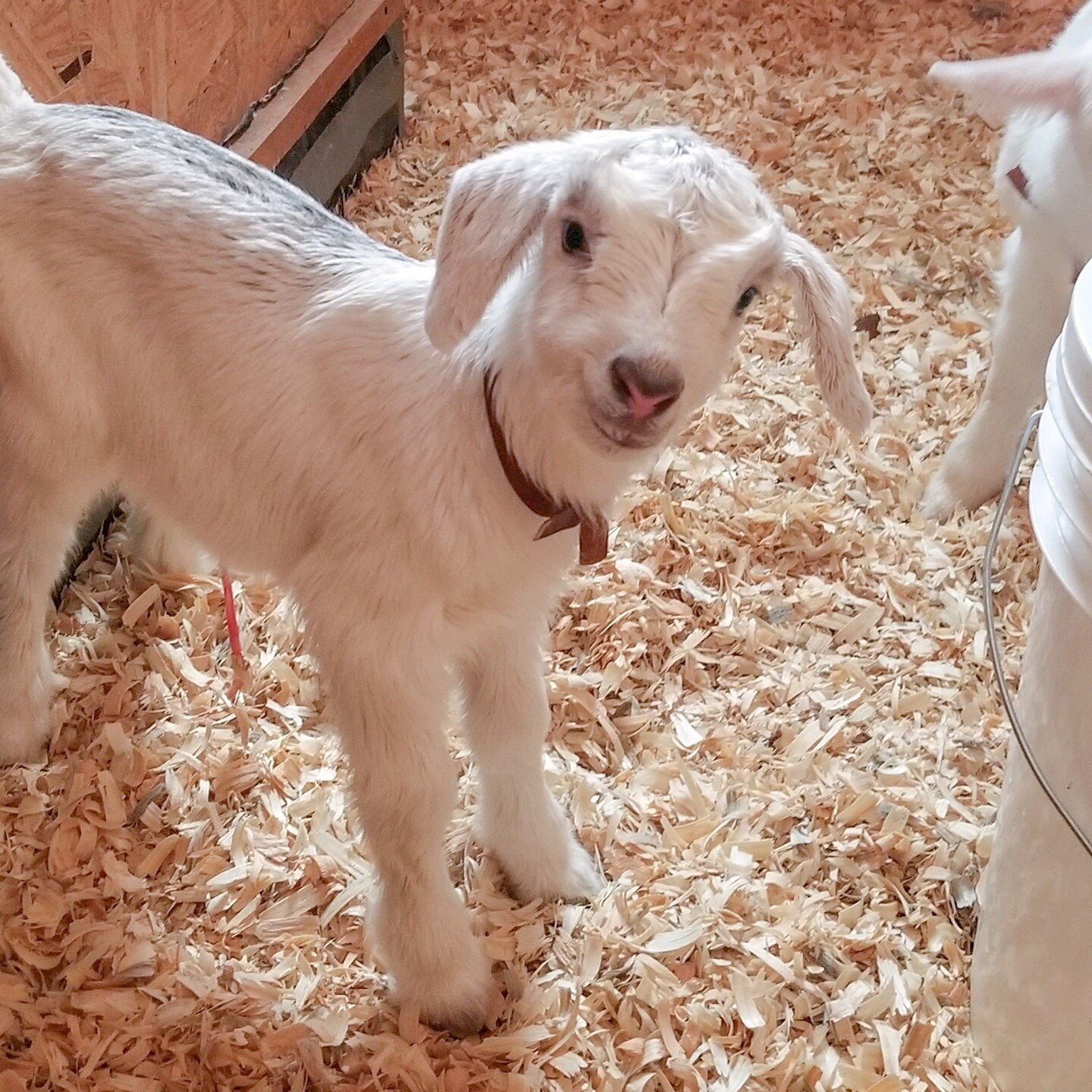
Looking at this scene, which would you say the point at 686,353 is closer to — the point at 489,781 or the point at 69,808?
the point at 489,781

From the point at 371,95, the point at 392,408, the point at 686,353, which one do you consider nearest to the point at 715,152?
the point at 686,353

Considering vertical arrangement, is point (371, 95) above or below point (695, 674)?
above

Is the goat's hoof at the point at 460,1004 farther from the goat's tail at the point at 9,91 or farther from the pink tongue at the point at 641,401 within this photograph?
the goat's tail at the point at 9,91

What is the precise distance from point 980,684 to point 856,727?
0.99ft

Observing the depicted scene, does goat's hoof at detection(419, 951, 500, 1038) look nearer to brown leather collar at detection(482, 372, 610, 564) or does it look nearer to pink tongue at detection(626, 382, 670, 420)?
brown leather collar at detection(482, 372, 610, 564)

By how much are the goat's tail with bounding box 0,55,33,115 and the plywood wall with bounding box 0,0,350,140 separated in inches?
11.3

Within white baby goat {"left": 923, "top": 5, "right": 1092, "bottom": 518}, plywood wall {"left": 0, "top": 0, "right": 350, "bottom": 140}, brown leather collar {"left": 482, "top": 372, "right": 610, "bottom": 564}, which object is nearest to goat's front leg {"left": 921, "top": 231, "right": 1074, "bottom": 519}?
white baby goat {"left": 923, "top": 5, "right": 1092, "bottom": 518}

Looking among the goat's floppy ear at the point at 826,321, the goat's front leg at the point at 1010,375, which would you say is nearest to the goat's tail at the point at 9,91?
the goat's floppy ear at the point at 826,321

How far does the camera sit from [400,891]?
1741 mm

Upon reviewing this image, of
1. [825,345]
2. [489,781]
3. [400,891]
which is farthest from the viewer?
[489,781]

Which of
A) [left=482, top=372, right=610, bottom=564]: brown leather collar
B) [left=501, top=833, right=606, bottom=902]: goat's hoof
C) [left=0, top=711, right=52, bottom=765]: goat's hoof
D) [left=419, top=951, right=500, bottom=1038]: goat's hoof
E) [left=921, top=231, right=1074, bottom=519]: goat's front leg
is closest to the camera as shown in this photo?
[left=482, top=372, right=610, bottom=564]: brown leather collar

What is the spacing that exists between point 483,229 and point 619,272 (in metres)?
0.21

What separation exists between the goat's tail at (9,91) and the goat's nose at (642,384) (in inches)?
46.4

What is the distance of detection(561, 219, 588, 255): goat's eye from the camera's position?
1312mm
